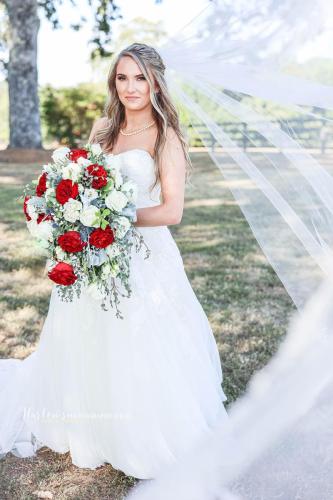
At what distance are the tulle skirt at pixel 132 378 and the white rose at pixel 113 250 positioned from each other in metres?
Answer: 0.43

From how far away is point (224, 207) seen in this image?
11328 millimetres

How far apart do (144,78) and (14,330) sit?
2.84 metres

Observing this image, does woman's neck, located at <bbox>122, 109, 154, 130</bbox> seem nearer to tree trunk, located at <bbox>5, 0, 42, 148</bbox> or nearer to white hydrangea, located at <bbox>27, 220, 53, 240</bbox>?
white hydrangea, located at <bbox>27, 220, 53, 240</bbox>

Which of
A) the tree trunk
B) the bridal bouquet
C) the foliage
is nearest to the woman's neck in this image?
the bridal bouquet

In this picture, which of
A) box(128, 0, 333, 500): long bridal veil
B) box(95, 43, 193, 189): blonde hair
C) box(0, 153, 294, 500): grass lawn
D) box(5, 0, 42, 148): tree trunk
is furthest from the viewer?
box(5, 0, 42, 148): tree trunk

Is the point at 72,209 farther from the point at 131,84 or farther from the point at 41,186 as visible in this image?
the point at 131,84

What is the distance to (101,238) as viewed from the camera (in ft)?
8.94

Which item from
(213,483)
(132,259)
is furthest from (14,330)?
(213,483)

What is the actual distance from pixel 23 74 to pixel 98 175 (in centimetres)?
1376

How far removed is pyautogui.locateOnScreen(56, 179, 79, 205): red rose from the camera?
2750 mm

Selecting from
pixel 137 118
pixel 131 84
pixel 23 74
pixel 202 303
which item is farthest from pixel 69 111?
pixel 131 84

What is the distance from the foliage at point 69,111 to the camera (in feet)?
70.9

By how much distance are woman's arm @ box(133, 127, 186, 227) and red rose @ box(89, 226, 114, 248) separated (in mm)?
313

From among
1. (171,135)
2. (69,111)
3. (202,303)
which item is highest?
(171,135)
